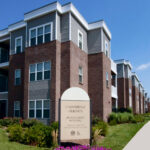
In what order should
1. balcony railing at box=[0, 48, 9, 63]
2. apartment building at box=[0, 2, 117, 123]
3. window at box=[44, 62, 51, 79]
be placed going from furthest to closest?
balcony railing at box=[0, 48, 9, 63] → window at box=[44, 62, 51, 79] → apartment building at box=[0, 2, 117, 123]

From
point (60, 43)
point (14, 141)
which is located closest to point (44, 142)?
point (14, 141)

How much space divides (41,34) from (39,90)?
537 cm

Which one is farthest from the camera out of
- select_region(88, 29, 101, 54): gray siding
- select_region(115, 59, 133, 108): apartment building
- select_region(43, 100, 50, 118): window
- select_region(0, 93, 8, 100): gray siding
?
select_region(115, 59, 133, 108): apartment building

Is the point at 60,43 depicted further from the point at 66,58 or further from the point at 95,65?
the point at 95,65

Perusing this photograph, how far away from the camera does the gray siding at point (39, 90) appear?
56.2 ft

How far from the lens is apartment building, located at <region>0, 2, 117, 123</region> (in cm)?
1705

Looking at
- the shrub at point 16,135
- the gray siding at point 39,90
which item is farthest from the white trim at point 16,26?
the shrub at point 16,135

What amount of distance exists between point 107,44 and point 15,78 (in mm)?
11312

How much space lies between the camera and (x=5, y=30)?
901 inches

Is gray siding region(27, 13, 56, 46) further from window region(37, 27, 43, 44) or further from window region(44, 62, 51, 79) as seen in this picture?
window region(44, 62, 51, 79)

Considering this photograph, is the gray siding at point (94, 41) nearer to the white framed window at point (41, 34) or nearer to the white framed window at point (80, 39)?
the white framed window at point (80, 39)

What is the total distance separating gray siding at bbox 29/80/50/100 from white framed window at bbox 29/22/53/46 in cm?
391

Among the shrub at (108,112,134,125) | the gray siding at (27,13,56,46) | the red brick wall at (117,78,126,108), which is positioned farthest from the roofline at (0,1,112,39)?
the red brick wall at (117,78,126,108)

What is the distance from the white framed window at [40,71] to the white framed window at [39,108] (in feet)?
6.99
